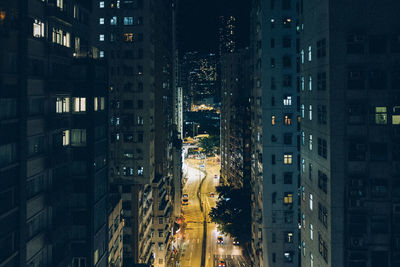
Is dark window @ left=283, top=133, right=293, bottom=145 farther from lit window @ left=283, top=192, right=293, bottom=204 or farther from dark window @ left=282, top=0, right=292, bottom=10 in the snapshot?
dark window @ left=282, top=0, right=292, bottom=10

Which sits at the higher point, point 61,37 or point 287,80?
point 61,37

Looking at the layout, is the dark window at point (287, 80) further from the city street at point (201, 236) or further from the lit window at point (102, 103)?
the city street at point (201, 236)

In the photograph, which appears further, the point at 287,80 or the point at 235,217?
the point at 235,217

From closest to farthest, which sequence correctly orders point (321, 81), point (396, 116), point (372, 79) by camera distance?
point (396, 116) < point (372, 79) < point (321, 81)

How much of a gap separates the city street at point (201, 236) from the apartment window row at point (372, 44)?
54484 millimetres

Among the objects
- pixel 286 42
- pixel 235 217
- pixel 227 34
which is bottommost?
pixel 235 217

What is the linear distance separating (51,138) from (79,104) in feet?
18.2

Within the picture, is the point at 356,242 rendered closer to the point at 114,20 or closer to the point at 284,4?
the point at 284,4

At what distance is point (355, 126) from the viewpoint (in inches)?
876

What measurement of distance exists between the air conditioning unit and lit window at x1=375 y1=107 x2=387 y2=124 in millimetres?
8182

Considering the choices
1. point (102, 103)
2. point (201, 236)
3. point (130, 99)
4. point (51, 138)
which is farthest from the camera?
point (201, 236)

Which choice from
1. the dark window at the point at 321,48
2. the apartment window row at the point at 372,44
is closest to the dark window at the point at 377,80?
the apartment window row at the point at 372,44

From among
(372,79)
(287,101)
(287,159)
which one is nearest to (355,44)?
(372,79)

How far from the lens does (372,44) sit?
72.7ft
